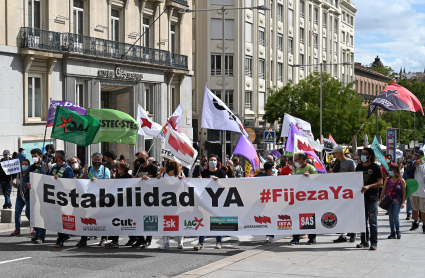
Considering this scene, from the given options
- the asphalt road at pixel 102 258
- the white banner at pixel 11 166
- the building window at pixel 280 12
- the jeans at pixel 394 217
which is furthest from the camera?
the building window at pixel 280 12

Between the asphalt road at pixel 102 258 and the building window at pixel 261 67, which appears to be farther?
the building window at pixel 261 67

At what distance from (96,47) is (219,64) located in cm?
2159

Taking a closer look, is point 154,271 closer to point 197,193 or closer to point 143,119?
point 197,193

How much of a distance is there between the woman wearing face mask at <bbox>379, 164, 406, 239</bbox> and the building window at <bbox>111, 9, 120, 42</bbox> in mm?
19907

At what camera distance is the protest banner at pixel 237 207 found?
10.7 meters

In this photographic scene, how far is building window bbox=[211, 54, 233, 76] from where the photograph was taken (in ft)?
158

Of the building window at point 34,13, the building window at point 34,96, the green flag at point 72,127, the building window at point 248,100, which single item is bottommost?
the green flag at point 72,127

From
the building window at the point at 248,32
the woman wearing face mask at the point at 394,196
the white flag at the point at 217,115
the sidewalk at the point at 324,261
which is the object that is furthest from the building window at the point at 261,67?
the sidewalk at the point at 324,261

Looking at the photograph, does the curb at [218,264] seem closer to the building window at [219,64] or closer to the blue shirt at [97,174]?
the blue shirt at [97,174]

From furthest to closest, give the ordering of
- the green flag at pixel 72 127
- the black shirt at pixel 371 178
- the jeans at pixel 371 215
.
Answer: the green flag at pixel 72 127 < the black shirt at pixel 371 178 < the jeans at pixel 371 215

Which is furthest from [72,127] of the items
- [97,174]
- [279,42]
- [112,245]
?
[279,42]

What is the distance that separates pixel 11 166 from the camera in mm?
14727

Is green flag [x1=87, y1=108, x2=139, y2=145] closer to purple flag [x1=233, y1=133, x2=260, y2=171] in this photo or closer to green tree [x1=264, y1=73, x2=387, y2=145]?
purple flag [x1=233, y1=133, x2=260, y2=171]

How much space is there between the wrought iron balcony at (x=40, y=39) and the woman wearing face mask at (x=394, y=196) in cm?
1643
